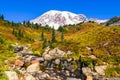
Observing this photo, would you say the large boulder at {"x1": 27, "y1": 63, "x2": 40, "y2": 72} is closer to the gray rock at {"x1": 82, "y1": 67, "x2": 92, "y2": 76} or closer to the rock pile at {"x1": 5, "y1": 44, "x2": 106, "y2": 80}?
the rock pile at {"x1": 5, "y1": 44, "x2": 106, "y2": 80}

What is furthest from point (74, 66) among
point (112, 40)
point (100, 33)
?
point (100, 33)

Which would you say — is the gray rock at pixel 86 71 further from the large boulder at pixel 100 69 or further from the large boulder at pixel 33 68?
the large boulder at pixel 33 68

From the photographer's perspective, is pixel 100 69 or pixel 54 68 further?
pixel 54 68

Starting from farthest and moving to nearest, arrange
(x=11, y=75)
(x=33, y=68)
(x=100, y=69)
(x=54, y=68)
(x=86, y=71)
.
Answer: (x=54, y=68) → (x=100, y=69) → (x=86, y=71) → (x=33, y=68) → (x=11, y=75)

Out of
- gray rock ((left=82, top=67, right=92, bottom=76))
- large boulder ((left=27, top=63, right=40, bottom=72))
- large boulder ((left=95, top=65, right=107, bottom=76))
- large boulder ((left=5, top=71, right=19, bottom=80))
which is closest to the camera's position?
large boulder ((left=5, top=71, right=19, bottom=80))

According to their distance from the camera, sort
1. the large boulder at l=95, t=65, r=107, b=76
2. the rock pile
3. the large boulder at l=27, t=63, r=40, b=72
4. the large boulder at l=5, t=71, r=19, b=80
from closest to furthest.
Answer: the large boulder at l=5, t=71, r=19, b=80 < the rock pile < the large boulder at l=27, t=63, r=40, b=72 < the large boulder at l=95, t=65, r=107, b=76

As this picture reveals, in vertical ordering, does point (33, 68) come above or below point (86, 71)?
above

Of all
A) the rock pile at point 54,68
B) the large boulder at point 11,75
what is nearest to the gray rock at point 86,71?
the rock pile at point 54,68

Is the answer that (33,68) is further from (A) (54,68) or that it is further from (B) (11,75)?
(B) (11,75)

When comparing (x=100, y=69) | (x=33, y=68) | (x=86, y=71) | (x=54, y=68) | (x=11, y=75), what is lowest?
(x=86, y=71)

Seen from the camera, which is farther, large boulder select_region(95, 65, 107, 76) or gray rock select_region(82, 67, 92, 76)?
large boulder select_region(95, 65, 107, 76)

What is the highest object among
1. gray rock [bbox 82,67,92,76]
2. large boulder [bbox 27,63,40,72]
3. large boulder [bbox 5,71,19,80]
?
large boulder [bbox 5,71,19,80]

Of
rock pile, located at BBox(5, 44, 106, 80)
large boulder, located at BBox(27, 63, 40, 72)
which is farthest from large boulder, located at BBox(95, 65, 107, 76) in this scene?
large boulder, located at BBox(27, 63, 40, 72)

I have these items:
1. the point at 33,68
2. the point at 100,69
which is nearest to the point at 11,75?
the point at 33,68
